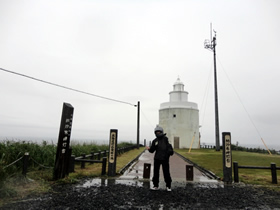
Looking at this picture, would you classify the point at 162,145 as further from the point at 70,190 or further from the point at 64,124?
the point at 64,124

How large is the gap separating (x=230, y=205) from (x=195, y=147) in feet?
77.2

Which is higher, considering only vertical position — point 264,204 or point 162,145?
point 162,145

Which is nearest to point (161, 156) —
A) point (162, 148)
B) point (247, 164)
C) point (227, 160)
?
point (162, 148)

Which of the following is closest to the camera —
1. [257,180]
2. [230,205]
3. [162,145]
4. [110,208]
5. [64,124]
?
[110,208]

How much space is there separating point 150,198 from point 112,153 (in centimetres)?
314

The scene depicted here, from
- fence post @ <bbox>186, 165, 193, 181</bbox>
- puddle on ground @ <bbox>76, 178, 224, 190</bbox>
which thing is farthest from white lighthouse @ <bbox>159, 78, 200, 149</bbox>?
puddle on ground @ <bbox>76, 178, 224, 190</bbox>

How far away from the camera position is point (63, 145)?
689cm

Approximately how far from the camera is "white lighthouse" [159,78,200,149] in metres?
26.8

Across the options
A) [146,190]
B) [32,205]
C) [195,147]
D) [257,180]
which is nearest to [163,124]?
[195,147]

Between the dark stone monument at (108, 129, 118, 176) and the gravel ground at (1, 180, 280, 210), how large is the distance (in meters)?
1.27

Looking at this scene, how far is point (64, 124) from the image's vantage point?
22.9ft

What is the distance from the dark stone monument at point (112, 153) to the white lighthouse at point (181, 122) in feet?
65.2

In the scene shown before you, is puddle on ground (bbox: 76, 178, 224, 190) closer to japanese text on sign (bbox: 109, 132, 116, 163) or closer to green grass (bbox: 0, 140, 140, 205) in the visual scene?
green grass (bbox: 0, 140, 140, 205)

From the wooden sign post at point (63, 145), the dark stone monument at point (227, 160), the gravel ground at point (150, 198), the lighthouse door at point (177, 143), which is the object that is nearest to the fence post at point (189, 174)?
the gravel ground at point (150, 198)
